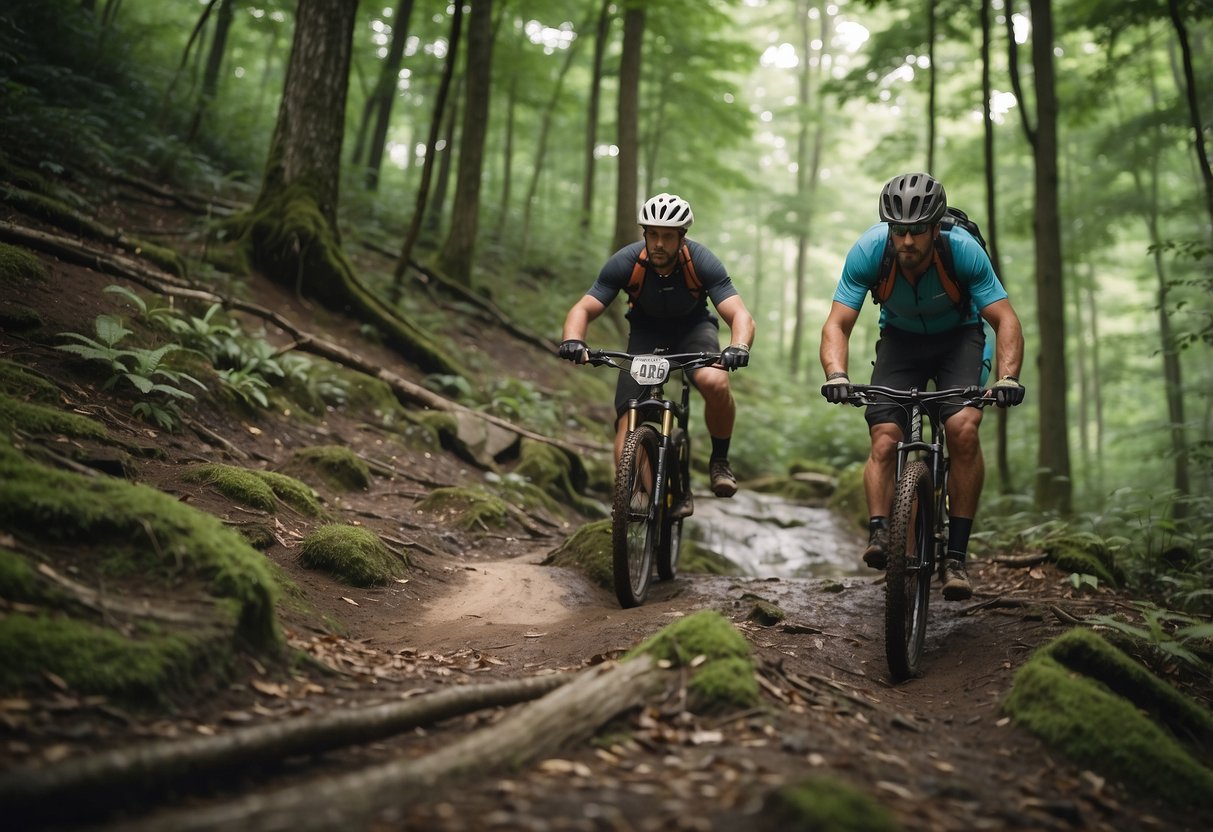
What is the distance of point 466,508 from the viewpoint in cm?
790

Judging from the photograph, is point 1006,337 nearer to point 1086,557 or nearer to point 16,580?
point 1086,557

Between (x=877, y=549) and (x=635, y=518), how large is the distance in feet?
5.46

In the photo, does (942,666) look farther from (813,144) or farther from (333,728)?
(813,144)

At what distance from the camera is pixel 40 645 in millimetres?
2660

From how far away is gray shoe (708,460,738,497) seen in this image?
252 inches

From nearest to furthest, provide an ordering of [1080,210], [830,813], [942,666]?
[830,813]
[942,666]
[1080,210]

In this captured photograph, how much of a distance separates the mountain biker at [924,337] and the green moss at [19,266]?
6161 mm

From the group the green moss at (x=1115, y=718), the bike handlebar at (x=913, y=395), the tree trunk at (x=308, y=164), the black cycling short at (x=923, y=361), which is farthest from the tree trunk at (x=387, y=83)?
the green moss at (x=1115, y=718)

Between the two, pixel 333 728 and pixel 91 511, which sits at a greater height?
pixel 91 511

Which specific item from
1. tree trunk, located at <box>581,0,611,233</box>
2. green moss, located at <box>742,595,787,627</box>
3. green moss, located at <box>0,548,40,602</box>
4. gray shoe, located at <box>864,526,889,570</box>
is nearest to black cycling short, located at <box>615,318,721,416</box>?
green moss, located at <box>742,595,787,627</box>

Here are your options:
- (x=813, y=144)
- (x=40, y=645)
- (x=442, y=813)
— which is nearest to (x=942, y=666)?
(x=442, y=813)

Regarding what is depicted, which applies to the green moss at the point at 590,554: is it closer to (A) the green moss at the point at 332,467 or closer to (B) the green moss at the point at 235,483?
(A) the green moss at the point at 332,467

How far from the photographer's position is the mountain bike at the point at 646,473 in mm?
5461

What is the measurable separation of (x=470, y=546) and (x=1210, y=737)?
5339 mm
